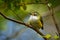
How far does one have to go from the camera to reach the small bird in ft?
8.54

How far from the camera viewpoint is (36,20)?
2742 millimetres

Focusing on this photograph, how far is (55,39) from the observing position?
7.09 ft

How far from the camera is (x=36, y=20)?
274 centimetres

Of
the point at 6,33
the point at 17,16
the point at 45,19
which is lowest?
the point at 6,33

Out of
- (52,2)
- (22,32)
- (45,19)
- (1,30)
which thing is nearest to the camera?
(52,2)

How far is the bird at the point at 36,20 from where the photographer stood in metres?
2.60

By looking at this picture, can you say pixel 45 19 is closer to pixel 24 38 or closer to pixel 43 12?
pixel 43 12

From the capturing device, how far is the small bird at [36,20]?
2603 mm

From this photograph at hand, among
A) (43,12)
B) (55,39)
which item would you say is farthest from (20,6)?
(43,12)

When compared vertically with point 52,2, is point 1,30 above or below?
below

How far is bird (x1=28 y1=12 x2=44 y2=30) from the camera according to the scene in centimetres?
260

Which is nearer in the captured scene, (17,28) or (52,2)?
(52,2)

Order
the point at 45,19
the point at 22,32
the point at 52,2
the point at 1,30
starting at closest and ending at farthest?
the point at 52,2 < the point at 45,19 < the point at 22,32 < the point at 1,30

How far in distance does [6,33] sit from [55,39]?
146 centimetres
